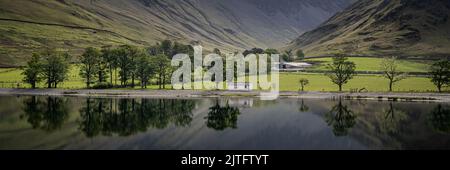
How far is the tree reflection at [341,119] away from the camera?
77.2 meters

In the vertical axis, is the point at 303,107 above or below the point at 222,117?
above

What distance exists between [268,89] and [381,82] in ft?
125

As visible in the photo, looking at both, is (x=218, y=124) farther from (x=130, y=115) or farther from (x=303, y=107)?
(x=303, y=107)

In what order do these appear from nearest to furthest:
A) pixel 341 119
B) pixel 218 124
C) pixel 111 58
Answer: pixel 218 124 → pixel 341 119 → pixel 111 58

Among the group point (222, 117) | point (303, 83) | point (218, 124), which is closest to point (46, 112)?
point (222, 117)

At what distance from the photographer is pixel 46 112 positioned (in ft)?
310

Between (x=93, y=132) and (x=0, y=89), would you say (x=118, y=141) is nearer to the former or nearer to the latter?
(x=93, y=132)

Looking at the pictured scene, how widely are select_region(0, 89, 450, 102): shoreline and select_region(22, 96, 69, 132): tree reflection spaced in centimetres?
1256

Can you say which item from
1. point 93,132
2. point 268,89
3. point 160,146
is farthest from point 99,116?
point 268,89

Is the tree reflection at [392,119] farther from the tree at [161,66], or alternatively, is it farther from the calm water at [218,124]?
the tree at [161,66]

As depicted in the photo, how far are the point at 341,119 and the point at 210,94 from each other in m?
49.6

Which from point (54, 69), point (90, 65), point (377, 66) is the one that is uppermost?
point (377, 66)

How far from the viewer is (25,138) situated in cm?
6588
